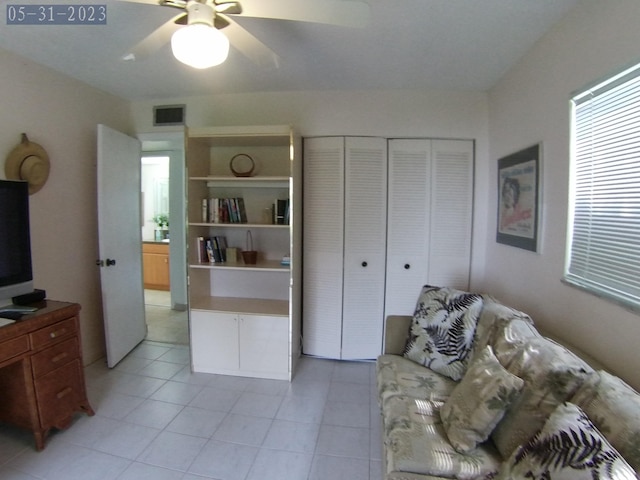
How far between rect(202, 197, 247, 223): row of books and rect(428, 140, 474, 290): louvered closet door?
1.70 m

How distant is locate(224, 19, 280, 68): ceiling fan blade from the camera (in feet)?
4.81

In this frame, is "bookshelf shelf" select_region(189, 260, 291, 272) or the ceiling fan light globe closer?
the ceiling fan light globe

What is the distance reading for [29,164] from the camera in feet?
7.23

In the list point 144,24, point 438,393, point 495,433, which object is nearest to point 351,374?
point 438,393

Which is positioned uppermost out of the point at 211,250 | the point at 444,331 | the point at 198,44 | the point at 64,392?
the point at 198,44

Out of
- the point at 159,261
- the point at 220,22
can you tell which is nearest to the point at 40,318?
the point at 220,22

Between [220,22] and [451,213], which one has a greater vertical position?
[220,22]

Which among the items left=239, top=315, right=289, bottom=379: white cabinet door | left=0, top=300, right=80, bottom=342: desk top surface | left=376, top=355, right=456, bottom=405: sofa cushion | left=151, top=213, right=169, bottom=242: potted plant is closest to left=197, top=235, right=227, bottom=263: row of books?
left=239, top=315, right=289, bottom=379: white cabinet door

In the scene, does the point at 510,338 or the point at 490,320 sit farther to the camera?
the point at 490,320

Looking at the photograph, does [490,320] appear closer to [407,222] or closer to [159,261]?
[407,222]

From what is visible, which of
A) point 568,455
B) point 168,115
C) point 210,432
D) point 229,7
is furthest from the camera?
point 168,115

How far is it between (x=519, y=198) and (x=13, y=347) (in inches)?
123

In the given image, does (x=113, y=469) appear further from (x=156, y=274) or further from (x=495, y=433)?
(x=156, y=274)

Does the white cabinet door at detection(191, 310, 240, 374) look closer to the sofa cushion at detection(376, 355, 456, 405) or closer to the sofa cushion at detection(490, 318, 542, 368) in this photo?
the sofa cushion at detection(376, 355, 456, 405)
